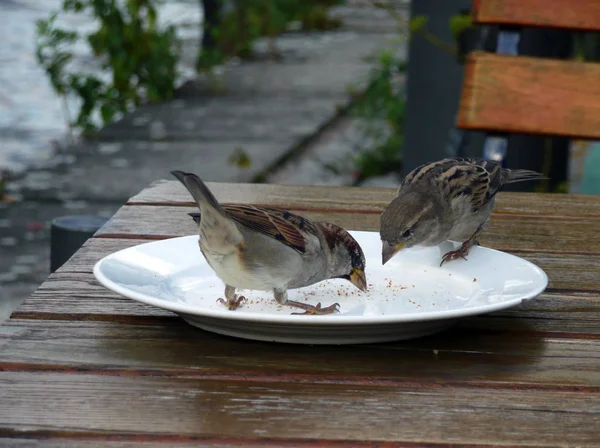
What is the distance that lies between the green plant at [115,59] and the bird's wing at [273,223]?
4.21 m

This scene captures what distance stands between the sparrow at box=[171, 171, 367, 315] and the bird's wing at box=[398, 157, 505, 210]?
0.57 metres

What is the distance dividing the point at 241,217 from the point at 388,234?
36 centimetres

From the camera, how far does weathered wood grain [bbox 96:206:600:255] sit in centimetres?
200

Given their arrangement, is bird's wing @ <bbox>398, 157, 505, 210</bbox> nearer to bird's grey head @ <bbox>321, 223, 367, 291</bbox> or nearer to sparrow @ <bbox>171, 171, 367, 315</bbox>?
bird's grey head @ <bbox>321, 223, 367, 291</bbox>

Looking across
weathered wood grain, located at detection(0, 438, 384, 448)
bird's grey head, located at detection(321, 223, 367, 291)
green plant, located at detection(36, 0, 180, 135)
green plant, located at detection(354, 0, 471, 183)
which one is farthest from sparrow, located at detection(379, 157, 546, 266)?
green plant, located at detection(36, 0, 180, 135)

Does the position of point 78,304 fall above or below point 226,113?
above

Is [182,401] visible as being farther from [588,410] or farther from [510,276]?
[510,276]

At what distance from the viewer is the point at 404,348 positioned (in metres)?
1.37

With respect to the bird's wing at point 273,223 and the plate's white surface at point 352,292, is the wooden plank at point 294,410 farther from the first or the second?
the bird's wing at point 273,223

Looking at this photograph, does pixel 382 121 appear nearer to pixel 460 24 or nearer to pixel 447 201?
pixel 460 24

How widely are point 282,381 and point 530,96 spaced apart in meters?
1.94

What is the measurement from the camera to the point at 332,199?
7.91 feet

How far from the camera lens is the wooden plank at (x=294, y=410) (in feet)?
3.53

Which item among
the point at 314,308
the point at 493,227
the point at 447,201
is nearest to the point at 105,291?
the point at 314,308
